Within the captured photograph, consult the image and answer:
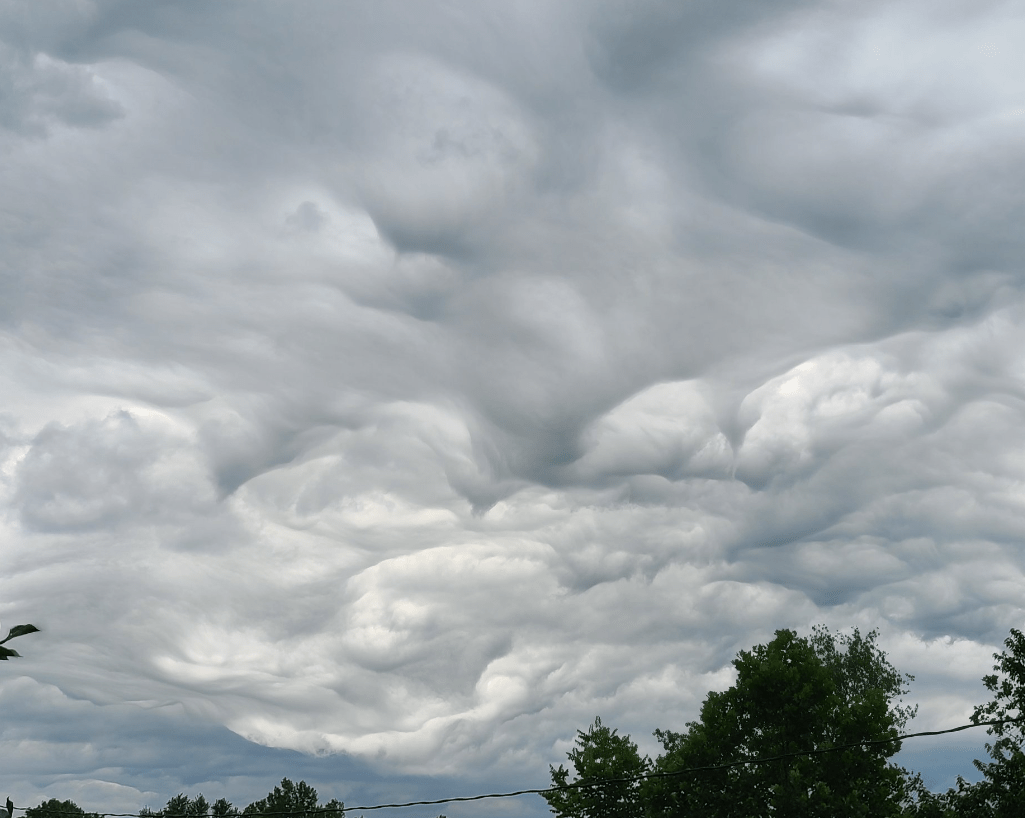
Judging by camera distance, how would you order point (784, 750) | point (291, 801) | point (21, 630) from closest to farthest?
point (21, 630) → point (784, 750) → point (291, 801)

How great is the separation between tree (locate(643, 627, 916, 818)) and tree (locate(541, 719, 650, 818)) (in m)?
5.48

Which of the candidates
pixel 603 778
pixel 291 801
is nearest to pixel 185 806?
pixel 291 801

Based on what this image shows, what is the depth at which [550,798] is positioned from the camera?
63.2m

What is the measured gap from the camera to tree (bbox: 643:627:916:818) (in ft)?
155

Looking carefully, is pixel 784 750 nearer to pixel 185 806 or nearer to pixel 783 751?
pixel 783 751

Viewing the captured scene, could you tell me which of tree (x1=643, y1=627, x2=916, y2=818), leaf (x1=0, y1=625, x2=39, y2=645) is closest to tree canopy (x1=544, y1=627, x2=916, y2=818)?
tree (x1=643, y1=627, x2=916, y2=818)

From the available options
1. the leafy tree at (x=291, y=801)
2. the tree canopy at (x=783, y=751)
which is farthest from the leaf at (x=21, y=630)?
the leafy tree at (x=291, y=801)

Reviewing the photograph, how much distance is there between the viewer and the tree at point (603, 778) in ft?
194

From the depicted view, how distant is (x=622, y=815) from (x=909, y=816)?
18.8 m

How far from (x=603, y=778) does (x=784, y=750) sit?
15263 millimetres

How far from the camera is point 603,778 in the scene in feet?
199

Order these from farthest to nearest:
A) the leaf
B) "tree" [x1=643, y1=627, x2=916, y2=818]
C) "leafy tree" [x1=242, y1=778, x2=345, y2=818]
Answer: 1. "leafy tree" [x1=242, y1=778, x2=345, y2=818]
2. "tree" [x1=643, y1=627, x2=916, y2=818]
3. the leaf

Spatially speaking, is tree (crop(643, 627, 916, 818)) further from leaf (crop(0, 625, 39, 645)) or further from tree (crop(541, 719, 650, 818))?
leaf (crop(0, 625, 39, 645))

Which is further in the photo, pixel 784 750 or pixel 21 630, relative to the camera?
pixel 784 750
